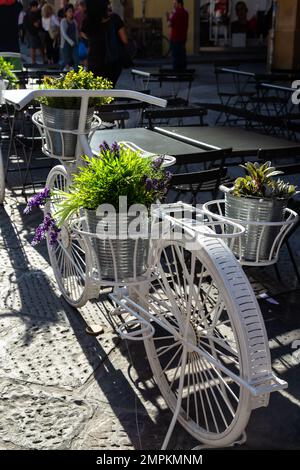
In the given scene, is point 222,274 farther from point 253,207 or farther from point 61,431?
point 61,431

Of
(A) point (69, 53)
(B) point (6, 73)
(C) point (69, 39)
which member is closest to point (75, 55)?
(A) point (69, 53)

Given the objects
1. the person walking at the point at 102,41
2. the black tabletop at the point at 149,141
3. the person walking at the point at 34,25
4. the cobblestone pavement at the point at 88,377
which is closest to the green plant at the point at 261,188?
the cobblestone pavement at the point at 88,377

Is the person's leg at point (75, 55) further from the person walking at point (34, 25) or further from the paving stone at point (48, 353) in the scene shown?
the paving stone at point (48, 353)

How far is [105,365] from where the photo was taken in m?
3.75

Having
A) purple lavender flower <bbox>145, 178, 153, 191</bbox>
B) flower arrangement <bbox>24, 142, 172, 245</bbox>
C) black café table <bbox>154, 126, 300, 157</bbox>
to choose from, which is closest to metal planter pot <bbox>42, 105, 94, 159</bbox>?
flower arrangement <bbox>24, 142, 172, 245</bbox>

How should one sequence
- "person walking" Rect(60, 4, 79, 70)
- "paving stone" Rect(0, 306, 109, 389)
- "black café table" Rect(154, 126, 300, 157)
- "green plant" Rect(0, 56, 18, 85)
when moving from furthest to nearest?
"person walking" Rect(60, 4, 79, 70)
"green plant" Rect(0, 56, 18, 85)
"black café table" Rect(154, 126, 300, 157)
"paving stone" Rect(0, 306, 109, 389)

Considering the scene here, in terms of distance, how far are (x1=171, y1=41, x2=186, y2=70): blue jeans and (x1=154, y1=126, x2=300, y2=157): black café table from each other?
12472mm

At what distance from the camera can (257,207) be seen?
336 centimetres

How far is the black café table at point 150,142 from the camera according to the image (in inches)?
203

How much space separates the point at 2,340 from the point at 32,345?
0.21m

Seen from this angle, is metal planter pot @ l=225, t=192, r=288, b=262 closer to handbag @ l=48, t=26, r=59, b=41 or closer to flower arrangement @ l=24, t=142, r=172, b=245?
flower arrangement @ l=24, t=142, r=172, b=245

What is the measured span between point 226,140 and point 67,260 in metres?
2.14

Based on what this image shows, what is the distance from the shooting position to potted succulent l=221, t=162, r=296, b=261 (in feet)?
11.0

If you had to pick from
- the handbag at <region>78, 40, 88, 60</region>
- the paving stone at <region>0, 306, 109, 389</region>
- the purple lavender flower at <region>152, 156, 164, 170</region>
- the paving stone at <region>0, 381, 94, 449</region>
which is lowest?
the paving stone at <region>0, 306, 109, 389</region>
